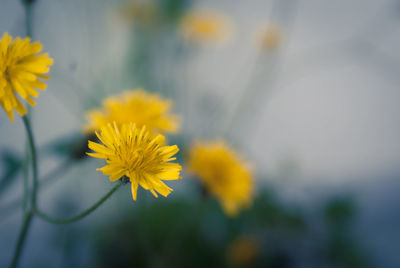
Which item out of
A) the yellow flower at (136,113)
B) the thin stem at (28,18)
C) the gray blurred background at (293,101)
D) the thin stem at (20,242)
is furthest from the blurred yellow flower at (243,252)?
the thin stem at (28,18)

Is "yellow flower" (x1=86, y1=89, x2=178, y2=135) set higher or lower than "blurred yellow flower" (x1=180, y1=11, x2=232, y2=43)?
lower

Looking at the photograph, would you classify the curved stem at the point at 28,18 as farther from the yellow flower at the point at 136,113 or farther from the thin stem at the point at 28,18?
the yellow flower at the point at 136,113

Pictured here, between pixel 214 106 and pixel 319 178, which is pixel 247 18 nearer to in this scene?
pixel 214 106

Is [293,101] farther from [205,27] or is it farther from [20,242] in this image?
[20,242]

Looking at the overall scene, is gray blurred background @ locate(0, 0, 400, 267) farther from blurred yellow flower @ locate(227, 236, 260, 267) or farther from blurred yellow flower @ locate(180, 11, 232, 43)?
blurred yellow flower @ locate(227, 236, 260, 267)

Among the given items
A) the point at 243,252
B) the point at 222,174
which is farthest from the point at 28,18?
the point at 243,252

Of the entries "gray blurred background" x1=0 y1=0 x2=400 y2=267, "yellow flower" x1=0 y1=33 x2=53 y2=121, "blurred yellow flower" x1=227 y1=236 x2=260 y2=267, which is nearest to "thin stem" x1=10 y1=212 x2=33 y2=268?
"yellow flower" x1=0 y1=33 x2=53 y2=121
